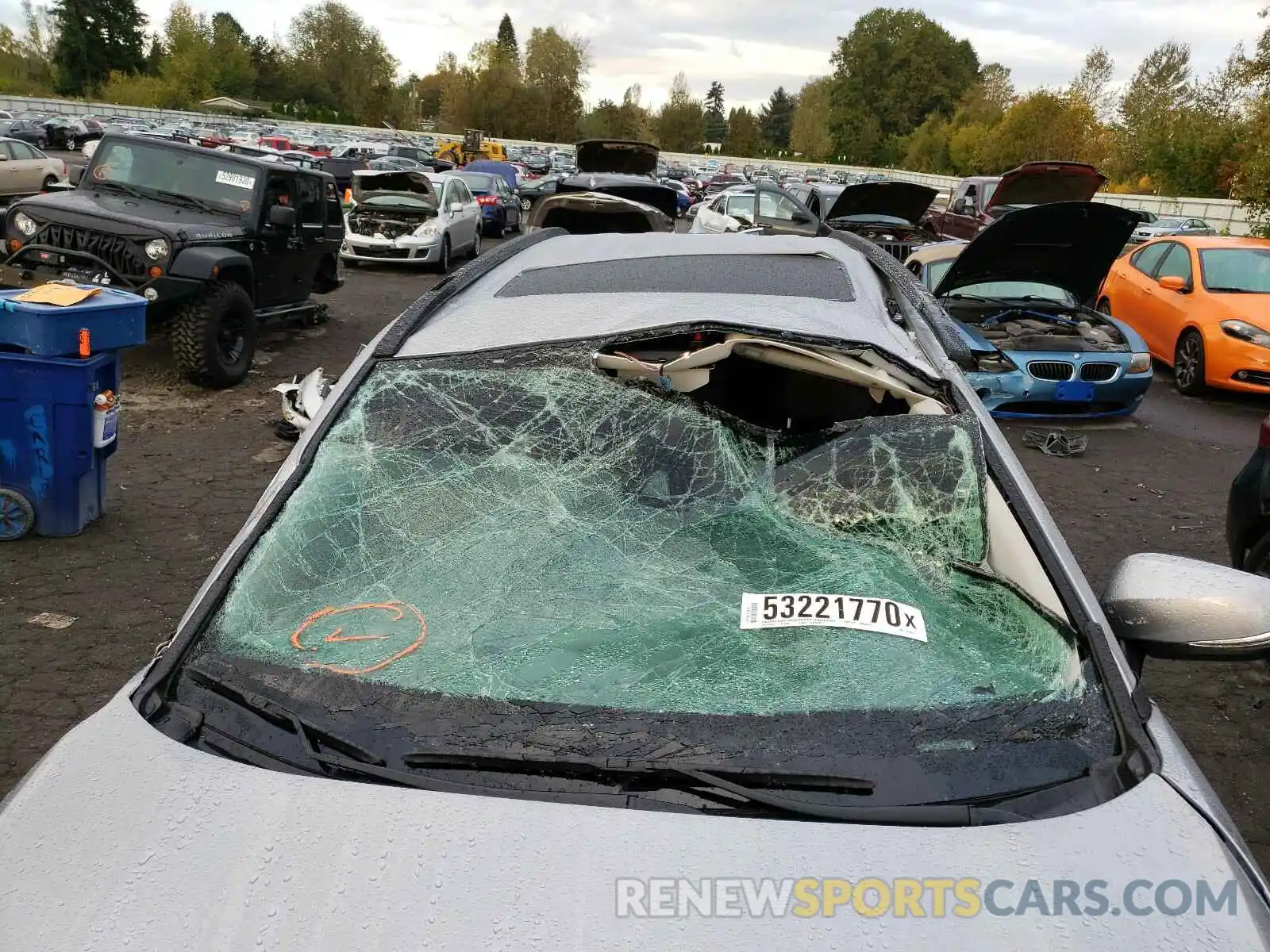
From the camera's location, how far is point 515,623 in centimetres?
192

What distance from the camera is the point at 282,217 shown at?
8609mm

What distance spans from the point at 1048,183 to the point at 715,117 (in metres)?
115

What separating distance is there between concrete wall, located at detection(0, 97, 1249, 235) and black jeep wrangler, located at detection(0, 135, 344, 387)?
16.5m

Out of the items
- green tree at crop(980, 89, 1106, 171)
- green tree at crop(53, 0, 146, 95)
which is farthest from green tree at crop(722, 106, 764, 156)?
green tree at crop(53, 0, 146, 95)

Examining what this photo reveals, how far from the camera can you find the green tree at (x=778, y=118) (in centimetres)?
10844

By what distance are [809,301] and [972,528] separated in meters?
0.80

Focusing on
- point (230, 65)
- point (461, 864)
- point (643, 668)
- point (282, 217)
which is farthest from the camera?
point (230, 65)

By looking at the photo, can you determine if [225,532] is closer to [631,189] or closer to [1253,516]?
[1253,516]

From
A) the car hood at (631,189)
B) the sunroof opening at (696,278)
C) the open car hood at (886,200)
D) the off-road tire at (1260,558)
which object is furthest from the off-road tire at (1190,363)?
the sunroof opening at (696,278)

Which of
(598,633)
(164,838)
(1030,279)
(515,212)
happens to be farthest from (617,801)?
(515,212)

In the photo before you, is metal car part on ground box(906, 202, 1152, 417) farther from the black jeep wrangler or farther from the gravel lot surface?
the black jeep wrangler

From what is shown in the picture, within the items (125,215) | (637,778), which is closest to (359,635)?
(637,778)

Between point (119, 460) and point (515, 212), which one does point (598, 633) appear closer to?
point (119, 460)

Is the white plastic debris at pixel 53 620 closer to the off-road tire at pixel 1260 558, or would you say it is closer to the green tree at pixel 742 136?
the off-road tire at pixel 1260 558
